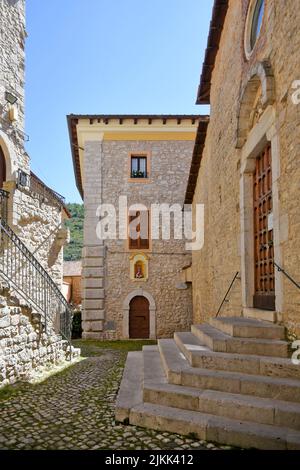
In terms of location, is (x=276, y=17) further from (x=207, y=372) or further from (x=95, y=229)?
(x=95, y=229)

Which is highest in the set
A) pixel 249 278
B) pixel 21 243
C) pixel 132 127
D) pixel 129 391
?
pixel 132 127

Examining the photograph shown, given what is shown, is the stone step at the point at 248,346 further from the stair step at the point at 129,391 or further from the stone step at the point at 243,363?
the stair step at the point at 129,391

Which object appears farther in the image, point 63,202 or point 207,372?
point 63,202

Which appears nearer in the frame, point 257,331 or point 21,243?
point 257,331

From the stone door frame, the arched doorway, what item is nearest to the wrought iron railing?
the arched doorway

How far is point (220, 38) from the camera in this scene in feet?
28.1

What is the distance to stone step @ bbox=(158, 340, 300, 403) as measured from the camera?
3.50 m

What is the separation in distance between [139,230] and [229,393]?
11.4 meters

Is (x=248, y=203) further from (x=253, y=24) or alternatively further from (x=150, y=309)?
(x=150, y=309)

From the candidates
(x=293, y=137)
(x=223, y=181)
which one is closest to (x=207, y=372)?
(x=293, y=137)

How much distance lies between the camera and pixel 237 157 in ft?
21.7

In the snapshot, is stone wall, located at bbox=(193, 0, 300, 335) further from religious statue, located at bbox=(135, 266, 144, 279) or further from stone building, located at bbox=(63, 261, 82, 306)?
stone building, located at bbox=(63, 261, 82, 306)

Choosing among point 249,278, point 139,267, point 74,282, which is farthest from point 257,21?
point 74,282
